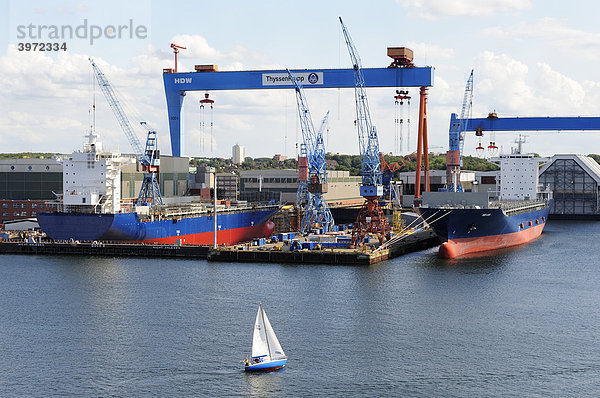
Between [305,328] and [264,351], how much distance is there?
5.84 m

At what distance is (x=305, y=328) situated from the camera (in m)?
36.9

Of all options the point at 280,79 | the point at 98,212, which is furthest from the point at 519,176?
the point at 98,212

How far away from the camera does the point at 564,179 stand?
115812 millimetres

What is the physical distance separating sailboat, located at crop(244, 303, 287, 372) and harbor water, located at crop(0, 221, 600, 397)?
0.43 m

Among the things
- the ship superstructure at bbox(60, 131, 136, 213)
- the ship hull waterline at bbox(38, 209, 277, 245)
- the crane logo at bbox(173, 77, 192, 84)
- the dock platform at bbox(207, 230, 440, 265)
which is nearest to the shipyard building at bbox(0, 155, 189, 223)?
the crane logo at bbox(173, 77, 192, 84)

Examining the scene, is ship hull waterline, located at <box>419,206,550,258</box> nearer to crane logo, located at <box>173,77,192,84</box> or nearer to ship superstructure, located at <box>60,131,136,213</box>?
ship superstructure, located at <box>60,131,136,213</box>

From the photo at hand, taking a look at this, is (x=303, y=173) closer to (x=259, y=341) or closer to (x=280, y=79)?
(x=280, y=79)

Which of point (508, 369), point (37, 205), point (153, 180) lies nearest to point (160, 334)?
point (508, 369)

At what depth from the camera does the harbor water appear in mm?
29438

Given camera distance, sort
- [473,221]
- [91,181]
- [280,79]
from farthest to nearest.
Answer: [280,79], [91,181], [473,221]

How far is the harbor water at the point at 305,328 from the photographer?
29.4m

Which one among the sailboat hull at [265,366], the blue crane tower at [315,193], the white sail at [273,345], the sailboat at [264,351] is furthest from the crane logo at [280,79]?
the sailboat hull at [265,366]

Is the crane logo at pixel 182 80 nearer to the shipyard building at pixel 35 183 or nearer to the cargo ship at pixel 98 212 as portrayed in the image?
the shipyard building at pixel 35 183

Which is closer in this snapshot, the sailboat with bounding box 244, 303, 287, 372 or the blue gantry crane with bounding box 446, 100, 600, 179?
the sailboat with bounding box 244, 303, 287, 372
